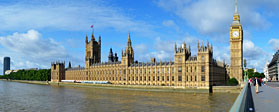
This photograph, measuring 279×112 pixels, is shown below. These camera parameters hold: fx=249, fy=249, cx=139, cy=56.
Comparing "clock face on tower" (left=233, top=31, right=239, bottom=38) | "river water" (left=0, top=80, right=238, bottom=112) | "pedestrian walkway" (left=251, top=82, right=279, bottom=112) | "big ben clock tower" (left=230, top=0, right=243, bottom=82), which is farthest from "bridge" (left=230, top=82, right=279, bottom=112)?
"clock face on tower" (left=233, top=31, right=239, bottom=38)

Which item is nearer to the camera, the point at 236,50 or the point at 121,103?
the point at 121,103

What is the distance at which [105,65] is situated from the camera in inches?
5443

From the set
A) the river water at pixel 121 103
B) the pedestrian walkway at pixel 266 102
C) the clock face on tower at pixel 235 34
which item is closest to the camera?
the pedestrian walkway at pixel 266 102

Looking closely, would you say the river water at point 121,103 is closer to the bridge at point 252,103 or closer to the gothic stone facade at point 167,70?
the gothic stone facade at point 167,70

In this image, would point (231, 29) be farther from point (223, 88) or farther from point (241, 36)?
point (223, 88)

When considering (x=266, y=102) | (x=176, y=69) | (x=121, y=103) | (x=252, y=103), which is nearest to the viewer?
(x=252, y=103)

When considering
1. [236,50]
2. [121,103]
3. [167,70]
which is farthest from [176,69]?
[121,103]

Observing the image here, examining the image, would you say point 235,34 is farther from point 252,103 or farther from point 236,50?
point 252,103

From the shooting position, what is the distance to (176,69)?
100 m

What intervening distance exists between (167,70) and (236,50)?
128 ft

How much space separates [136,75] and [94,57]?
53.4 meters

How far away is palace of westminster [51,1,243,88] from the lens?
9344 centimetres

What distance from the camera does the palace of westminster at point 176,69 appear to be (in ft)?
307

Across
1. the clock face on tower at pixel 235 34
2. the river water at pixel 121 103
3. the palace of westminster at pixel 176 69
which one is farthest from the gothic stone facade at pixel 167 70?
the river water at pixel 121 103
